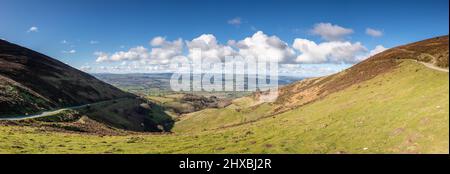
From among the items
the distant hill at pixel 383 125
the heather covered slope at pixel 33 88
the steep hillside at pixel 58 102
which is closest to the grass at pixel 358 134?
the distant hill at pixel 383 125

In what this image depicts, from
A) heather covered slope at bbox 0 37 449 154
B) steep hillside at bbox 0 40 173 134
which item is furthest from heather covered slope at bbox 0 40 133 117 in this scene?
heather covered slope at bbox 0 37 449 154

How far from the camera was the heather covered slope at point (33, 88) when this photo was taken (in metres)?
93.4

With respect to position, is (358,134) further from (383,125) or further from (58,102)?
(58,102)

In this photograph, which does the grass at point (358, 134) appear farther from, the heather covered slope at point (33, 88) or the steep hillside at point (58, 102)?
the heather covered slope at point (33, 88)

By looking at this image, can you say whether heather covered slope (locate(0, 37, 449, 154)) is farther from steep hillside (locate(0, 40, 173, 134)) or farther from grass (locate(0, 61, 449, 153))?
steep hillside (locate(0, 40, 173, 134))

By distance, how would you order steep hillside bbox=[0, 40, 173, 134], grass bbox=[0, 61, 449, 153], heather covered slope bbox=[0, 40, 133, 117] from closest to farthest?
grass bbox=[0, 61, 449, 153] → steep hillside bbox=[0, 40, 173, 134] → heather covered slope bbox=[0, 40, 133, 117]

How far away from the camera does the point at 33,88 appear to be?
12269 cm

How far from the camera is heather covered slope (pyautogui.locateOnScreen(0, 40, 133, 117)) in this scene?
93375 millimetres

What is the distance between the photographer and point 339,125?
136ft
